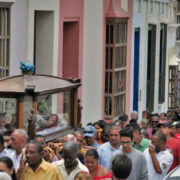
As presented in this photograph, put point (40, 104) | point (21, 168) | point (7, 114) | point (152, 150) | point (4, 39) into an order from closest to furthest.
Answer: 1. point (21, 168)
2. point (152, 150)
3. point (7, 114)
4. point (40, 104)
5. point (4, 39)

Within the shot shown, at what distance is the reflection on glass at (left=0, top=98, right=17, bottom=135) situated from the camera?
12398mm

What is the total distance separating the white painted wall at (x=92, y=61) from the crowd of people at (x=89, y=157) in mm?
6585

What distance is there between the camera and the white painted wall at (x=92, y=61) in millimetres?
21109

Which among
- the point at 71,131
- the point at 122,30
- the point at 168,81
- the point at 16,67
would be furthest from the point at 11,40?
the point at 168,81

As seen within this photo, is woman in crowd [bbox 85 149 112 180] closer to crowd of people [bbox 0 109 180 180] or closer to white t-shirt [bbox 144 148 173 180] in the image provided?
crowd of people [bbox 0 109 180 180]

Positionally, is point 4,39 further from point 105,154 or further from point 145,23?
point 145,23

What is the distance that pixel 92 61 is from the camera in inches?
851

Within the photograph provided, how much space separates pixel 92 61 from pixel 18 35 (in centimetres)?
413

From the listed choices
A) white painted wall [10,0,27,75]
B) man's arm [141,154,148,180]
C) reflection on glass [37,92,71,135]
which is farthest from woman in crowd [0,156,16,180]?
white painted wall [10,0,27,75]

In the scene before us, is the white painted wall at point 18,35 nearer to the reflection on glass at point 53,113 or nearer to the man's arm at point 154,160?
the reflection on glass at point 53,113

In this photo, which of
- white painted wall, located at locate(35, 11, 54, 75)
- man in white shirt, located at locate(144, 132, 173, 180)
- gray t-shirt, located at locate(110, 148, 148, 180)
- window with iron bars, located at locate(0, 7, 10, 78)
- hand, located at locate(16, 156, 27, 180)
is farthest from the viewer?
white painted wall, located at locate(35, 11, 54, 75)

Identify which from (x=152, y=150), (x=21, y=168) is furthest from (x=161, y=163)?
(x=21, y=168)

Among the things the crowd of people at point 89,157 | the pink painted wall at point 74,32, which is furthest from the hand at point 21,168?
the pink painted wall at point 74,32

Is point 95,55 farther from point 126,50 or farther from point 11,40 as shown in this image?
point 11,40
